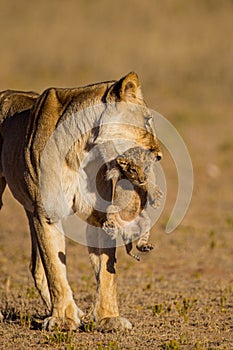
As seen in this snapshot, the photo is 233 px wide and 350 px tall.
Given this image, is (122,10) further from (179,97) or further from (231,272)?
(231,272)

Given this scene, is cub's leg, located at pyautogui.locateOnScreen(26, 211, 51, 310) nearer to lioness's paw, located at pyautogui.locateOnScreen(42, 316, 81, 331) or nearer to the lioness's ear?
lioness's paw, located at pyautogui.locateOnScreen(42, 316, 81, 331)

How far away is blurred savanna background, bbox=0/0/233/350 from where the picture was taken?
6.27 metres

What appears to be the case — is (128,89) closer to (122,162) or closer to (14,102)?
(122,162)

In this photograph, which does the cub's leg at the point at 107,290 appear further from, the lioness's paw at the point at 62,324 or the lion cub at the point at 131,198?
the lion cub at the point at 131,198

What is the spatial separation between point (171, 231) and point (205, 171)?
514cm

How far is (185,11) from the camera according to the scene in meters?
39.4

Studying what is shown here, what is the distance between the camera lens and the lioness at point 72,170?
5.57 m

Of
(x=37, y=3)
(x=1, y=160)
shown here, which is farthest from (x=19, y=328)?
(x=37, y=3)

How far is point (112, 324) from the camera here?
593 centimetres

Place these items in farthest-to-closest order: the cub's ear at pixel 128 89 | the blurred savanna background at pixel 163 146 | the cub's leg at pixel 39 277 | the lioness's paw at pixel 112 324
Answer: the cub's leg at pixel 39 277 < the blurred savanna background at pixel 163 146 < the lioness's paw at pixel 112 324 < the cub's ear at pixel 128 89

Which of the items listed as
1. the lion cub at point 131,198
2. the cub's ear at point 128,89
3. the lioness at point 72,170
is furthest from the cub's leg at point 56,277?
the cub's ear at point 128,89

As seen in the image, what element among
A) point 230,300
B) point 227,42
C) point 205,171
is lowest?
point 230,300

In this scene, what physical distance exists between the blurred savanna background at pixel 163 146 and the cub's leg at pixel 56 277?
115 mm

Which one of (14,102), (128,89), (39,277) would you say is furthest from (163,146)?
(128,89)
